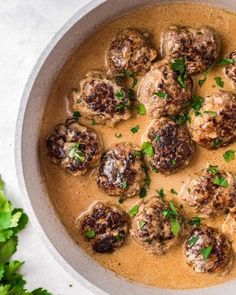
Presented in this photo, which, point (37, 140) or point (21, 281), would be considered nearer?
point (37, 140)

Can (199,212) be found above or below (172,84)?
below

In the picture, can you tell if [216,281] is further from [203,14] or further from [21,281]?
[203,14]

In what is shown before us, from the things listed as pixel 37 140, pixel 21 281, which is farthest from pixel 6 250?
pixel 37 140

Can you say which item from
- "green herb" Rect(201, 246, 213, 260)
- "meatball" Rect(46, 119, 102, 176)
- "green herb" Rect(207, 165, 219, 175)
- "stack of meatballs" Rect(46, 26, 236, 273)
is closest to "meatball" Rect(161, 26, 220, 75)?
"stack of meatballs" Rect(46, 26, 236, 273)

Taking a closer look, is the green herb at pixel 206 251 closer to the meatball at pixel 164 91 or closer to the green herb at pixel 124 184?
the green herb at pixel 124 184

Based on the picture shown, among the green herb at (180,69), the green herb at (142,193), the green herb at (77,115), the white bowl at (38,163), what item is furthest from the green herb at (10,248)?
the green herb at (180,69)

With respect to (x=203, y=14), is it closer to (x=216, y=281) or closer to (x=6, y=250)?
(x=216, y=281)

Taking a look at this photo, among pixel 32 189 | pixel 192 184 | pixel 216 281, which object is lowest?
pixel 216 281
